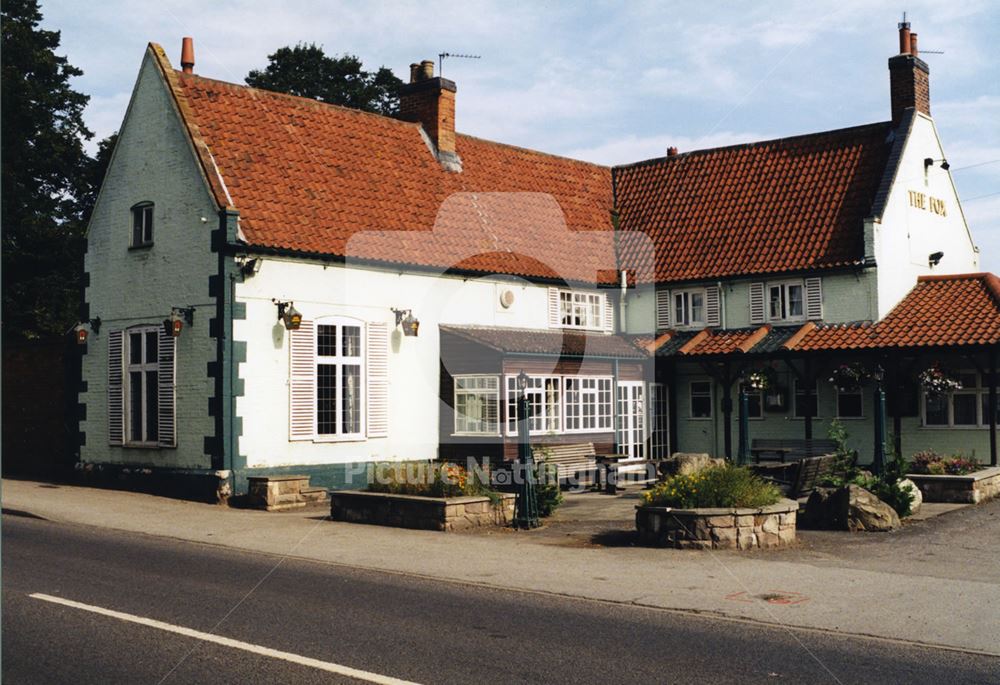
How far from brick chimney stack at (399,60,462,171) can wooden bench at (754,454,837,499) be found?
1265cm

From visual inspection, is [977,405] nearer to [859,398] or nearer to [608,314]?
[859,398]

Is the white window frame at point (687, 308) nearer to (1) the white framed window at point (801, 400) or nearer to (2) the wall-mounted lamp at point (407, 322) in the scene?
(1) the white framed window at point (801, 400)

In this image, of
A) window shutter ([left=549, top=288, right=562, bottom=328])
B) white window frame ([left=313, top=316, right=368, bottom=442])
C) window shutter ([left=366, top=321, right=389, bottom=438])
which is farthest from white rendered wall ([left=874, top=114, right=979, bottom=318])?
white window frame ([left=313, top=316, right=368, bottom=442])

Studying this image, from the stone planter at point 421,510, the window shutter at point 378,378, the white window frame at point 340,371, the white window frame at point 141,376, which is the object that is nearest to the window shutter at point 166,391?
the white window frame at point 141,376

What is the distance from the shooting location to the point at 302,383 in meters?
21.3

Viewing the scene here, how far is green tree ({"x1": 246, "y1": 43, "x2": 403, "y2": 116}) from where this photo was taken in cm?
4541

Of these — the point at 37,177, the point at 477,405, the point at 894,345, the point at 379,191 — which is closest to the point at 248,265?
the point at 379,191

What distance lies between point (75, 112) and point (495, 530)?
29.4 meters

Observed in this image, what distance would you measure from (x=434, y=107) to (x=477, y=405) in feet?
29.9

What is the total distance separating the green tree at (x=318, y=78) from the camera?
4541 cm

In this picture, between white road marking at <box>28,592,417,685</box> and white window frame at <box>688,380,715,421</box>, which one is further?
white window frame at <box>688,380,715,421</box>

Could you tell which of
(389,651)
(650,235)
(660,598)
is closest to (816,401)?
(650,235)

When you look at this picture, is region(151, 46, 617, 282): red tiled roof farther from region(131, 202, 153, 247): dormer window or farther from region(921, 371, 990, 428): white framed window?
region(921, 371, 990, 428): white framed window

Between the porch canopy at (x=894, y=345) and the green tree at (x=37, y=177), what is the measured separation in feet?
71.3
